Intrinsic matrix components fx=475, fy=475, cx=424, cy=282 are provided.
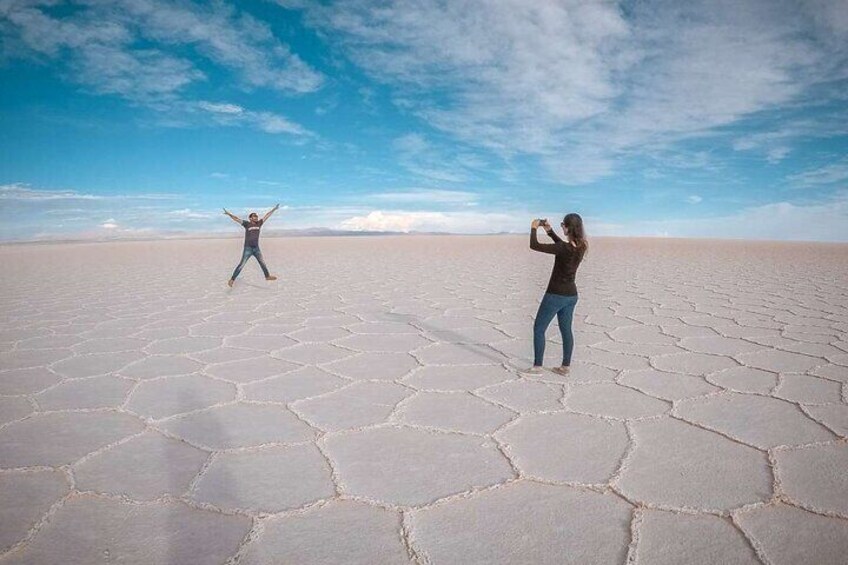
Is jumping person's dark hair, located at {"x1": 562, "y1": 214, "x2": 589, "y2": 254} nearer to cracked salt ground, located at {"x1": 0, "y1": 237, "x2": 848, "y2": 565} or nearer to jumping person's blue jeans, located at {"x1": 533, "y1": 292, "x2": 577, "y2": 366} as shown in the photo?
jumping person's blue jeans, located at {"x1": 533, "y1": 292, "x2": 577, "y2": 366}

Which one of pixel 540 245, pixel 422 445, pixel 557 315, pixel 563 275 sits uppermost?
pixel 540 245

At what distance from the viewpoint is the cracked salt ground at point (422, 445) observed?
4.95 ft

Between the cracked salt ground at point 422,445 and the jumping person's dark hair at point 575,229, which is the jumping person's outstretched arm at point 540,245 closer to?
the jumping person's dark hair at point 575,229

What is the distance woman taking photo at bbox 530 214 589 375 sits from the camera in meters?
2.70

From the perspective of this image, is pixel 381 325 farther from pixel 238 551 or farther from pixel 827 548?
pixel 827 548

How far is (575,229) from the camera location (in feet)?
8.80

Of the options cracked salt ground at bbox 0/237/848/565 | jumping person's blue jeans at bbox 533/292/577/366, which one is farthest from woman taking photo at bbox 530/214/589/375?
cracked salt ground at bbox 0/237/848/565

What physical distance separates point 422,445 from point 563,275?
1.32 m

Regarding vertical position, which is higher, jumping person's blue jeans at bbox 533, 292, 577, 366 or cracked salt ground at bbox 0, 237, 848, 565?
jumping person's blue jeans at bbox 533, 292, 577, 366

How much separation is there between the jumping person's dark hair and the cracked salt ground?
868mm

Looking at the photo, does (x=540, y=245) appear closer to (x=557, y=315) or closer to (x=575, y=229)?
(x=575, y=229)

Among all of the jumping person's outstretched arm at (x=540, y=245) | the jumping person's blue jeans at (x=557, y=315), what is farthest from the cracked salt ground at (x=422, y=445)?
the jumping person's outstretched arm at (x=540, y=245)

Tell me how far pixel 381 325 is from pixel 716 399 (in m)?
2.93

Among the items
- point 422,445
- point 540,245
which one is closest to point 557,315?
point 540,245
